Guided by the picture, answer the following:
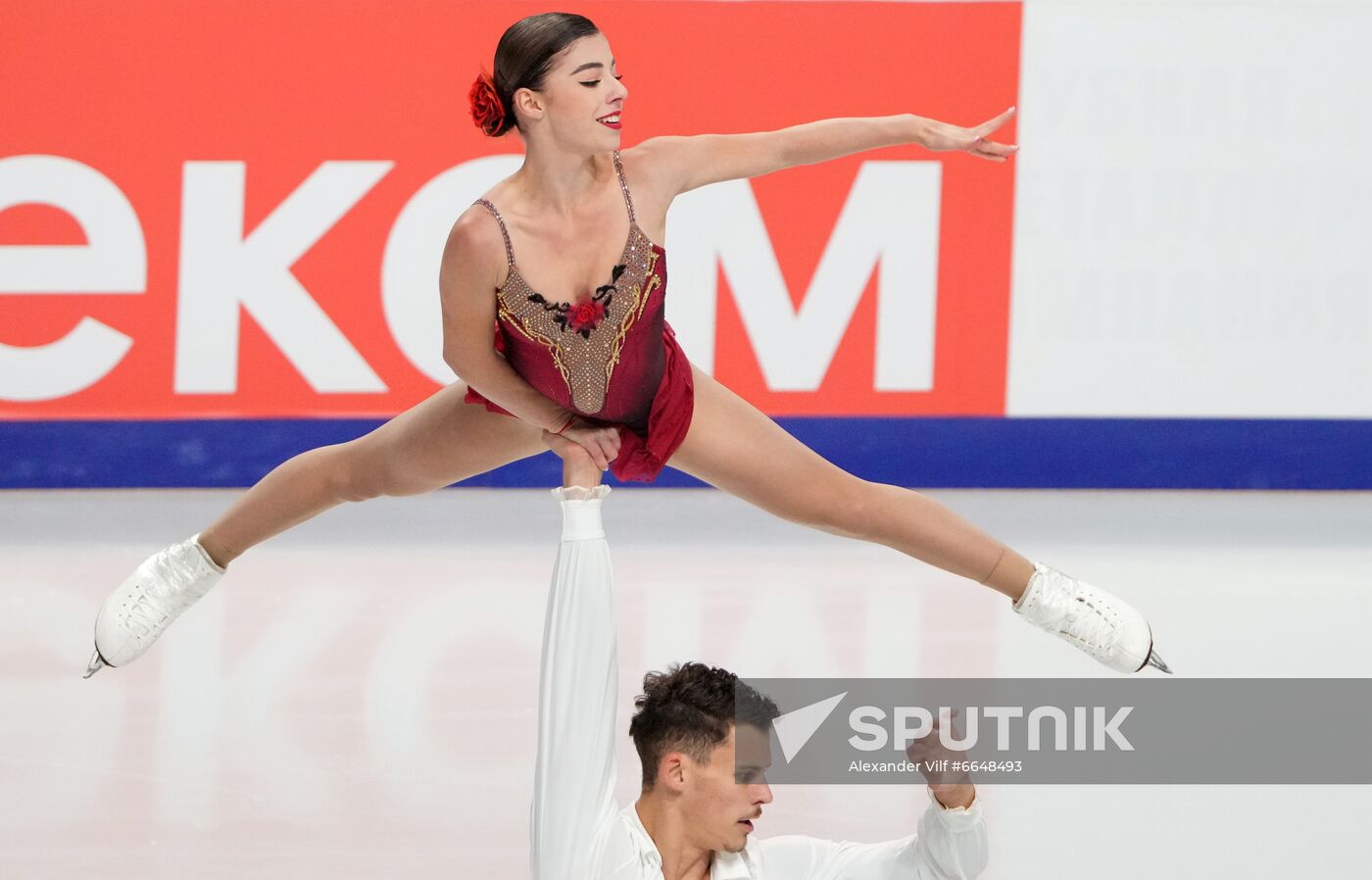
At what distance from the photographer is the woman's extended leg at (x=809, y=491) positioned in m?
3.08

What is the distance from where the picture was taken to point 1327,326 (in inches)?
243

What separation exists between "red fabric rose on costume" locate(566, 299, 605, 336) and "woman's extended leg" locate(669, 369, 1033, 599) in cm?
26

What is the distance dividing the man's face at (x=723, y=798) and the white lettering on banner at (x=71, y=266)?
4.10m

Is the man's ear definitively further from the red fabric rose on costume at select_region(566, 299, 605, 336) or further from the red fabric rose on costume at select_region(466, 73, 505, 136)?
the red fabric rose on costume at select_region(466, 73, 505, 136)

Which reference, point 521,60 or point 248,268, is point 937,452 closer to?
point 248,268

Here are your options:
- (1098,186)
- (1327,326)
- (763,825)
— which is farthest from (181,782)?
(1327,326)

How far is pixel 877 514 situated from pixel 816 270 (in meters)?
3.05

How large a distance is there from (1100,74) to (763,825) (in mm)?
3729

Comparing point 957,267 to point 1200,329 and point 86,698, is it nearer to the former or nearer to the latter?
point 1200,329

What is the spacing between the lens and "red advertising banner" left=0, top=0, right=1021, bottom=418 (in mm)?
5965

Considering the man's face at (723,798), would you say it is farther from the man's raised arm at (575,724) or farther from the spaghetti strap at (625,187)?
the spaghetti strap at (625,187)

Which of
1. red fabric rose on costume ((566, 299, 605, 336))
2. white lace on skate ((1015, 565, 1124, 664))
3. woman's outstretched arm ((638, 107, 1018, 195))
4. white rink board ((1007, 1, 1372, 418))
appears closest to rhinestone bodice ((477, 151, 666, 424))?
red fabric rose on costume ((566, 299, 605, 336))

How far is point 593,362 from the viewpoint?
9.81 ft
